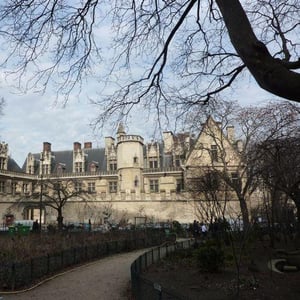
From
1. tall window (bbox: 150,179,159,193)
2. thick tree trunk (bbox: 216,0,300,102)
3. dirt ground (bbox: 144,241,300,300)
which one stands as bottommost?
dirt ground (bbox: 144,241,300,300)

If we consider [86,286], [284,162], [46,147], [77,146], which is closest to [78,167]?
[77,146]

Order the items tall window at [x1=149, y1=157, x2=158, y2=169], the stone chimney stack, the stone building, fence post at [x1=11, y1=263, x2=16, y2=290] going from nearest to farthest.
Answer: the stone chimney stack
fence post at [x1=11, y1=263, x2=16, y2=290]
the stone building
tall window at [x1=149, y1=157, x2=158, y2=169]

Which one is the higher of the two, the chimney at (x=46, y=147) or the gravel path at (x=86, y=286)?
the chimney at (x=46, y=147)

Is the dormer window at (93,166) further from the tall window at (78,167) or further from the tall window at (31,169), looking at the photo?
the tall window at (31,169)

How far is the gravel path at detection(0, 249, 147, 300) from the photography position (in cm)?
1215

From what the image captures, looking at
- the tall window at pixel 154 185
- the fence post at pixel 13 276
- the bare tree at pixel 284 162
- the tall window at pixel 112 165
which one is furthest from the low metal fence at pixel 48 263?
the tall window at pixel 112 165

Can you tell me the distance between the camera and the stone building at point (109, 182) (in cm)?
5750

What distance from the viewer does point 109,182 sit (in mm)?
66875

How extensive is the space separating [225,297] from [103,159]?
6052 cm

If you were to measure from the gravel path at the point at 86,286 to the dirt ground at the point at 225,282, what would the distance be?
3.94 feet

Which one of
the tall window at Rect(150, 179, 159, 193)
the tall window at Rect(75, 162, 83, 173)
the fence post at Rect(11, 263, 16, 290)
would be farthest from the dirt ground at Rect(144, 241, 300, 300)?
the tall window at Rect(75, 162, 83, 173)

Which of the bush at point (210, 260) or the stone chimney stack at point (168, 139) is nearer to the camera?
the stone chimney stack at point (168, 139)

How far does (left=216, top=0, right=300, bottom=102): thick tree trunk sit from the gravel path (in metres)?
8.97

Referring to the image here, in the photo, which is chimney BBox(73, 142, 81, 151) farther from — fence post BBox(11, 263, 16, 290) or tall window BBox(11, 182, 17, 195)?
fence post BBox(11, 263, 16, 290)
